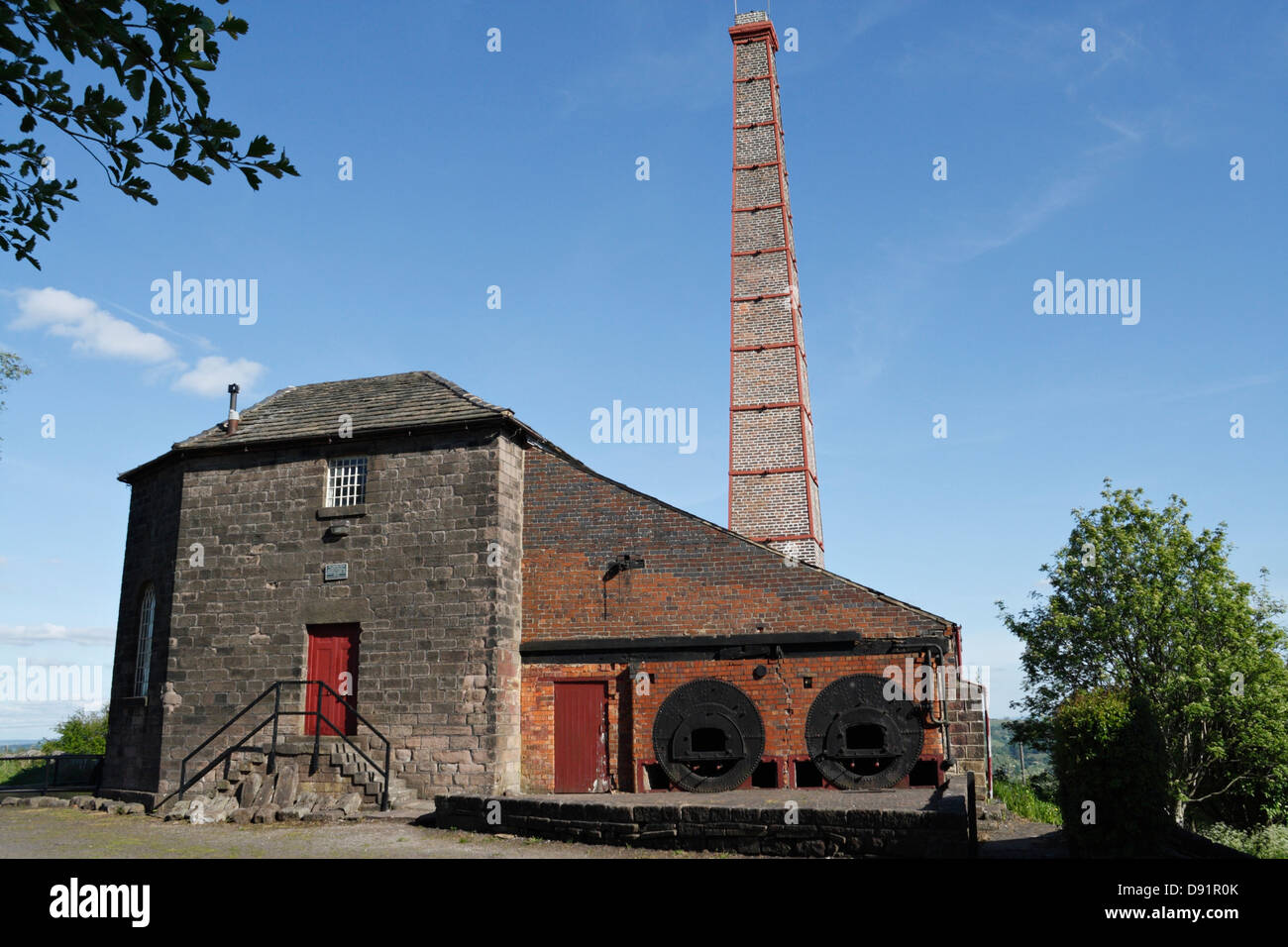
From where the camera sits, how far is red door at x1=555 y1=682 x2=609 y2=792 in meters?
15.9

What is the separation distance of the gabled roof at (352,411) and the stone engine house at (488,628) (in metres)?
0.07

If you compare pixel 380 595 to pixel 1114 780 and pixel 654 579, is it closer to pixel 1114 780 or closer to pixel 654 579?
pixel 654 579

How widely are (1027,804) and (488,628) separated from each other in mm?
10447

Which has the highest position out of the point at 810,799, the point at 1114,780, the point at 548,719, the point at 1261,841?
the point at 548,719

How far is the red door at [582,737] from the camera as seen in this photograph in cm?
1589

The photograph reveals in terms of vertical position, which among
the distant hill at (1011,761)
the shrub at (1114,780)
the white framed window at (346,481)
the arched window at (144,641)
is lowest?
the distant hill at (1011,761)

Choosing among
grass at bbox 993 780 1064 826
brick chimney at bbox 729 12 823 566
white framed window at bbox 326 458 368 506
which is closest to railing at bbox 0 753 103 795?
white framed window at bbox 326 458 368 506

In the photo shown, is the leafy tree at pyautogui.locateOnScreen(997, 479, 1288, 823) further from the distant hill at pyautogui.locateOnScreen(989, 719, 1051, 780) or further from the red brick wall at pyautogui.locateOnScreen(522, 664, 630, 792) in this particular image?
the red brick wall at pyautogui.locateOnScreen(522, 664, 630, 792)

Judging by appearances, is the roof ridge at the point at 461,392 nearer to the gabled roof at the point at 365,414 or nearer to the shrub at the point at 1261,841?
the gabled roof at the point at 365,414

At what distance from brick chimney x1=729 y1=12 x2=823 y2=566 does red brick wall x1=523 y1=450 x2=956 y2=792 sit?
698 cm

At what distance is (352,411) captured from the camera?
18.3m

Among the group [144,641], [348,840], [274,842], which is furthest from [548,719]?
[144,641]

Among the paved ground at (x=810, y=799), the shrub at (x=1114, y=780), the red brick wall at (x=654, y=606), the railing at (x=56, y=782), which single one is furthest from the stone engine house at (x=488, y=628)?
the shrub at (x=1114, y=780)
